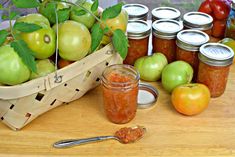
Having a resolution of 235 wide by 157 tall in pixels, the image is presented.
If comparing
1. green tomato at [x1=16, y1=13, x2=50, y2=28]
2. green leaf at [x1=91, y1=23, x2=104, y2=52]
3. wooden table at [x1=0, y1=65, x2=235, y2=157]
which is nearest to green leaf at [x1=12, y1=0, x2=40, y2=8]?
green tomato at [x1=16, y1=13, x2=50, y2=28]

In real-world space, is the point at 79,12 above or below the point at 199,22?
above

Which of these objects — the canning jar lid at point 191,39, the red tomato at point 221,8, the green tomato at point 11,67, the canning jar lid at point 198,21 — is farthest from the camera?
the red tomato at point 221,8

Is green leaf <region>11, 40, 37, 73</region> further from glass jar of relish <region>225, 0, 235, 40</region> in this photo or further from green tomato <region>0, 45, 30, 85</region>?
glass jar of relish <region>225, 0, 235, 40</region>

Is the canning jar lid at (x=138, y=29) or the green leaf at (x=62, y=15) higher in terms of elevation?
the green leaf at (x=62, y=15)

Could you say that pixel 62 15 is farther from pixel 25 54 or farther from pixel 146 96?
pixel 146 96

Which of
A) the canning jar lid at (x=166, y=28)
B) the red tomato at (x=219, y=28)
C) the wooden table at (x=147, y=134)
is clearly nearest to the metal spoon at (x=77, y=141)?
the wooden table at (x=147, y=134)

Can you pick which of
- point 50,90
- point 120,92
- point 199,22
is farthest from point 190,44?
point 50,90

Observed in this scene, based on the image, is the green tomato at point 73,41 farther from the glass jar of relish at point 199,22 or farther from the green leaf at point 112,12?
the glass jar of relish at point 199,22
